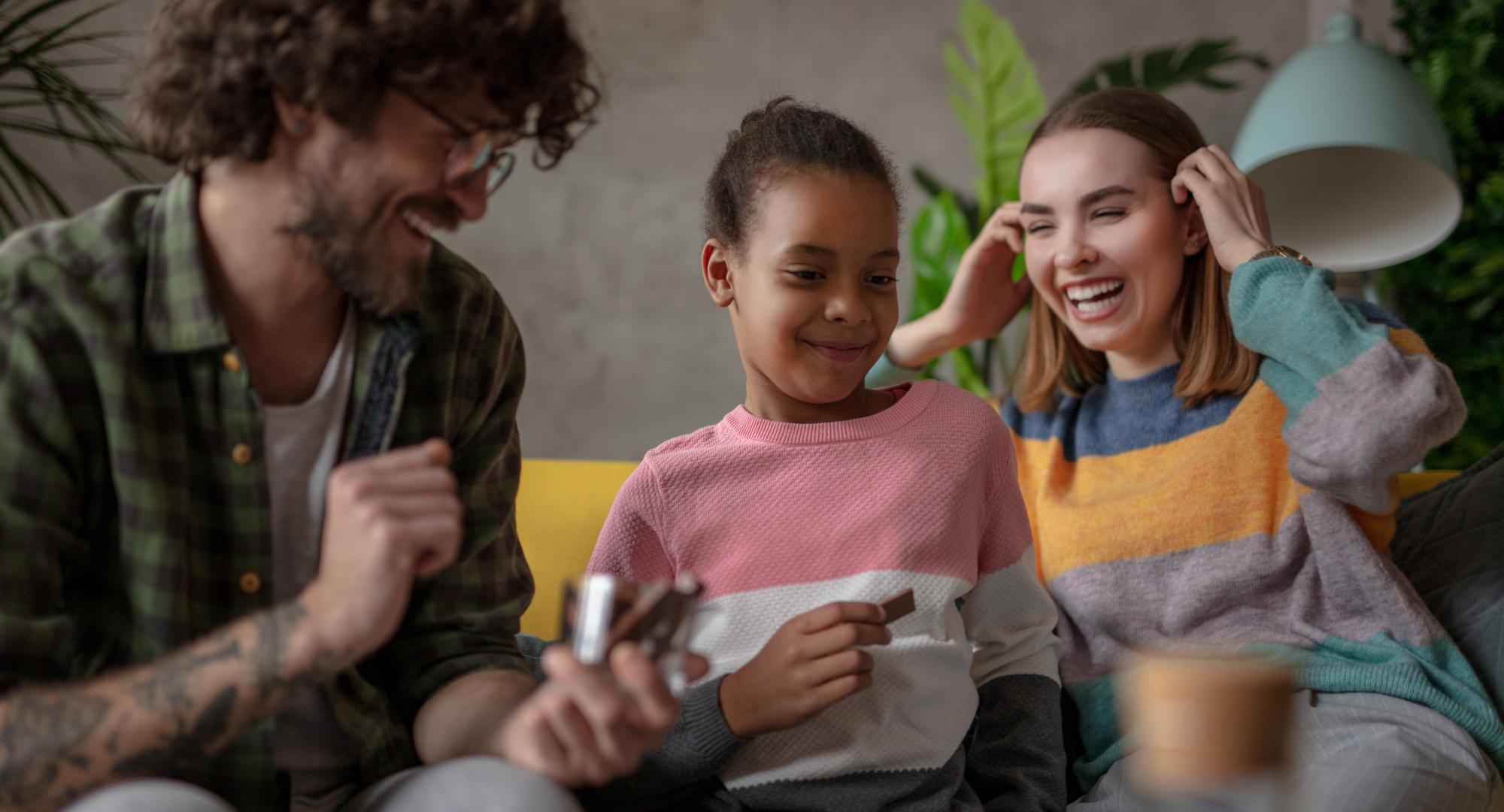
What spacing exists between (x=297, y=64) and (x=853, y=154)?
26.3 inches

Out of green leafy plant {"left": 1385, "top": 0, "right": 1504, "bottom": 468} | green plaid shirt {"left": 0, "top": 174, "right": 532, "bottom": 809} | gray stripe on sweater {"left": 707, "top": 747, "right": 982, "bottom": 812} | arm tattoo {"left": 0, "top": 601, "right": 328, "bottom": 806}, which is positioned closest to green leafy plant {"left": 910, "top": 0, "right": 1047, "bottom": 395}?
green leafy plant {"left": 1385, "top": 0, "right": 1504, "bottom": 468}

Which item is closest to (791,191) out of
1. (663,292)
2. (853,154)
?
(853,154)

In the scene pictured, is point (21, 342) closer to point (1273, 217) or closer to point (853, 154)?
point (853, 154)

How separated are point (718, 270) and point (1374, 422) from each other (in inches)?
30.4

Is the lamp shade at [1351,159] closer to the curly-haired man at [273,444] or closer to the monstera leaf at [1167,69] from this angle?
the monstera leaf at [1167,69]

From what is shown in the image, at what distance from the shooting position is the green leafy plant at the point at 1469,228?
2.79m

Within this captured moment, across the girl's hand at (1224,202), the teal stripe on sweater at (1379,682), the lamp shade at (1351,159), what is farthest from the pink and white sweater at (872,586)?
the lamp shade at (1351,159)

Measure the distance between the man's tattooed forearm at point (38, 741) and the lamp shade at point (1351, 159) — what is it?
2.20 m

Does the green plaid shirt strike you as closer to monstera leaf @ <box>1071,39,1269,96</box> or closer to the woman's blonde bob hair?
the woman's blonde bob hair

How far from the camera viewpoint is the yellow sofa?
1.82 m

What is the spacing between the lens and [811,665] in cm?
116

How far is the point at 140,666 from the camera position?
94 centimetres

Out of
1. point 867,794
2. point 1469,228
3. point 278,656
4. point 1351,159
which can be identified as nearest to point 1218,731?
point 867,794

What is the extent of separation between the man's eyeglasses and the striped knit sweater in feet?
3.15
